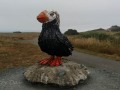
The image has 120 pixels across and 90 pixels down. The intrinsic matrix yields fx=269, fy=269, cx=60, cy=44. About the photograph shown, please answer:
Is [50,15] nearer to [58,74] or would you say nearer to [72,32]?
[58,74]

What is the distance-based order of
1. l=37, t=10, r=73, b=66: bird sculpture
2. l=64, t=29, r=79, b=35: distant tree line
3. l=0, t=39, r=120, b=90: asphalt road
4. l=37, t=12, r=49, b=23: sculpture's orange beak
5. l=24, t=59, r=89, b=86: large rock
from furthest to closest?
l=64, t=29, r=79, b=35: distant tree line, l=37, t=10, r=73, b=66: bird sculpture, l=24, t=59, r=89, b=86: large rock, l=37, t=12, r=49, b=23: sculpture's orange beak, l=0, t=39, r=120, b=90: asphalt road

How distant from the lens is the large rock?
388 inches

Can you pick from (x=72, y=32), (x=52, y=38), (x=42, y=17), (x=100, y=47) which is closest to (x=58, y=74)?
(x=52, y=38)

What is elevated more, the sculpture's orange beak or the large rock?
the sculpture's orange beak

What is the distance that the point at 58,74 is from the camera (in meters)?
10.0

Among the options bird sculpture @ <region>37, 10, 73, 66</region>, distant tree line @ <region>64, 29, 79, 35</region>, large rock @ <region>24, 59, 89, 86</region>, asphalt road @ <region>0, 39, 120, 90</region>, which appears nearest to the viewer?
asphalt road @ <region>0, 39, 120, 90</region>

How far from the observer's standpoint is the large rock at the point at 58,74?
9.85 meters

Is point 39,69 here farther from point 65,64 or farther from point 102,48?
point 102,48

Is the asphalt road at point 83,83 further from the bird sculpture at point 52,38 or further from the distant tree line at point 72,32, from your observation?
the distant tree line at point 72,32

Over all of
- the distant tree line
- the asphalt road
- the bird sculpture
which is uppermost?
the bird sculpture

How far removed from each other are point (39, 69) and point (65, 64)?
1081 millimetres

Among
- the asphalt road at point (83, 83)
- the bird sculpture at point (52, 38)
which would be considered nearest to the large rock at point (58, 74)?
the asphalt road at point (83, 83)

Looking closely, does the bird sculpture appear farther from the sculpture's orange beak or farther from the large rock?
the large rock

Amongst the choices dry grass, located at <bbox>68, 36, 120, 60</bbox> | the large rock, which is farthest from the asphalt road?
dry grass, located at <bbox>68, 36, 120, 60</bbox>
